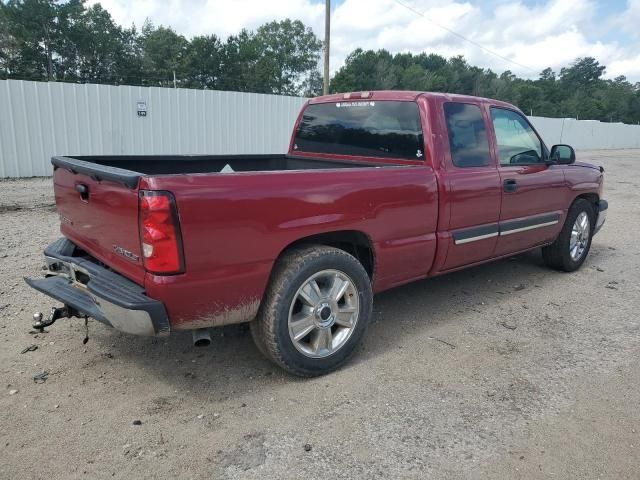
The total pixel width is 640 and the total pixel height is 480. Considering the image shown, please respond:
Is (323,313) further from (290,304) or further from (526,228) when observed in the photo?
(526,228)

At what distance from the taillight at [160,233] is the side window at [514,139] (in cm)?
312

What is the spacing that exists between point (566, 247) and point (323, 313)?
3.63 m

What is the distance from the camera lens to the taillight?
2.49m

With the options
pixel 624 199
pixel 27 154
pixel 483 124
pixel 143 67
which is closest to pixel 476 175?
pixel 483 124

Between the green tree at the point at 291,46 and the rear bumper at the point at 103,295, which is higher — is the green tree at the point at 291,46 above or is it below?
above

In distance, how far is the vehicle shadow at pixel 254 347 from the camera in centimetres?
327

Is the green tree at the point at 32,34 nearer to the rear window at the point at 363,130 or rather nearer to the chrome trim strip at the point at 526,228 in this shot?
the rear window at the point at 363,130

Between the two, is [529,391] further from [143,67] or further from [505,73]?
[505,73]

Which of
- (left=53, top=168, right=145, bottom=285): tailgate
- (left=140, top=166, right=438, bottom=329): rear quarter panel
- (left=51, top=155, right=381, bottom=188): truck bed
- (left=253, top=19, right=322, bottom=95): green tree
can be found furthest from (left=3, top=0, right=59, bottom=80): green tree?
(left=140, top=166, right=438, bottom=329): rear quarter panel

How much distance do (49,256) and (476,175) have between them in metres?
3.29

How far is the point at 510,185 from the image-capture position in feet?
14.7

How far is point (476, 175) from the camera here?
4148 millimetres

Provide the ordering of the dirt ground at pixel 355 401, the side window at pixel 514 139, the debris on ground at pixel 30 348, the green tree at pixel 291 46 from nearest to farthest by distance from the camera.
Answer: the dirt ground at pixel 355 401
the debris on ground at pixel 30 348
the side window at pixel 514 139
the green tree at pixel 291 46

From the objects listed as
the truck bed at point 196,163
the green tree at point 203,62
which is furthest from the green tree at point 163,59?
the truck bed at point 196,163
